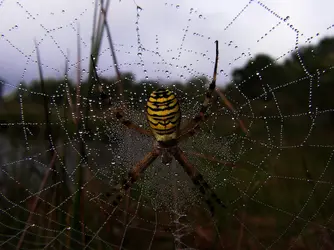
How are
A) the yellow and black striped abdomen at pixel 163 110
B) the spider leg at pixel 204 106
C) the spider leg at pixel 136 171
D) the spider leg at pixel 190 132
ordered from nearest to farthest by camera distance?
the yellow and black striped abdomen at pixel 163 110 < the spider leg at pixel 204 106 < the spider leg at pixel 190 132 < the spider leg at pixel 136 171

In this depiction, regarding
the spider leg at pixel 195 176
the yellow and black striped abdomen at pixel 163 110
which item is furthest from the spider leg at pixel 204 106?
the spider leg at pixel 195 176

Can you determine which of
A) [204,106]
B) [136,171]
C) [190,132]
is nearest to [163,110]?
[204,106]

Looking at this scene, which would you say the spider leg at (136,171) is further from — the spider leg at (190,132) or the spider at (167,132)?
the spider leg at (190,132)

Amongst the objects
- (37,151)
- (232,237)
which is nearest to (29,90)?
(37,151)

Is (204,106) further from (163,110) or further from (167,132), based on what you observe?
(163,110)

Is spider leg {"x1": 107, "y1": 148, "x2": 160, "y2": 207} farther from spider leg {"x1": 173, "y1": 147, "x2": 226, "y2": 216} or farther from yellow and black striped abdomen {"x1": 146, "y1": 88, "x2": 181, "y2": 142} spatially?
yellow and black striped abdomen {"x1": 146, "y1": 88, "x2": 181, "y2": 142}

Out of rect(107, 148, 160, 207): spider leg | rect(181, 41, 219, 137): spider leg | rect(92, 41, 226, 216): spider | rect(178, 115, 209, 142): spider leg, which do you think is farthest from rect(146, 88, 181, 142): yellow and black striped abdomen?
rect(107, 148, 160, 207): spider leg

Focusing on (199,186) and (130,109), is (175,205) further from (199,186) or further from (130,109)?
(130,109)
